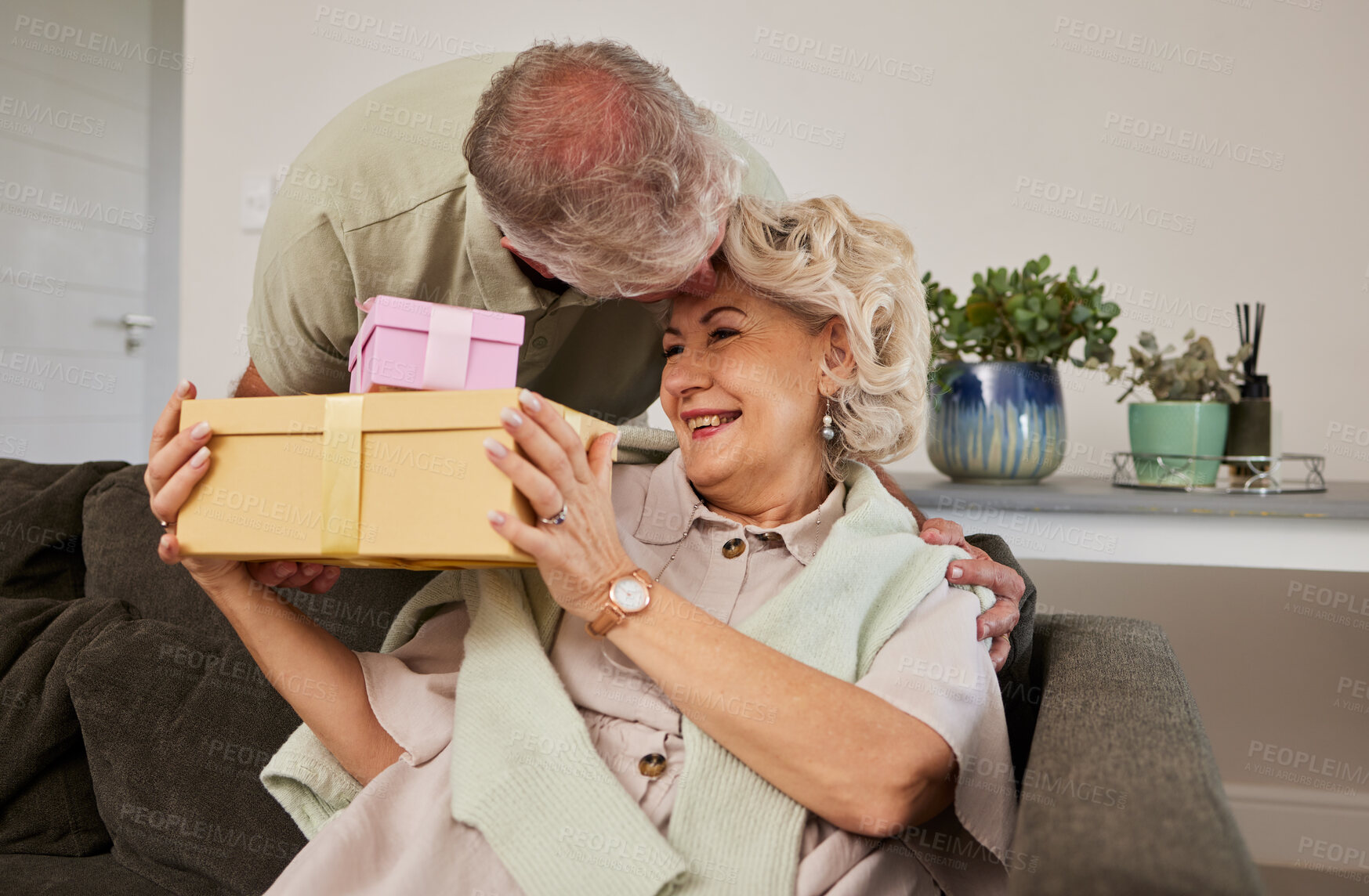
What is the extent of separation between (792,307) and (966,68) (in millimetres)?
1375

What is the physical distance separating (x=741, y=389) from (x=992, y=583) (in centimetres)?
42

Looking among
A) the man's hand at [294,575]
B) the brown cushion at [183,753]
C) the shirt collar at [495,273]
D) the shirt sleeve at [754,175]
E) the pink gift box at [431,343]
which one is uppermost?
the shirt sleeve at [754,175]

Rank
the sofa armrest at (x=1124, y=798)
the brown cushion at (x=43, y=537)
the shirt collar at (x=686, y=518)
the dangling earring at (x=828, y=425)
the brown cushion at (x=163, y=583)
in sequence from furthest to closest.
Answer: the brown cushion at (x=43, y=537) → the brown cushion at (x=163, y=583) → the dangling earring at (x=828, y=425) → the shirt collar at (x=686, y=518) → the sofa armrest at (x=1124, y=798)

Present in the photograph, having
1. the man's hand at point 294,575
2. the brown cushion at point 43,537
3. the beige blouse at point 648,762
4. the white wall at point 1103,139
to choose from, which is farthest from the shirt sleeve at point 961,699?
the brown cushion at point 43,537

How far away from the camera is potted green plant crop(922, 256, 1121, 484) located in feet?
6.32

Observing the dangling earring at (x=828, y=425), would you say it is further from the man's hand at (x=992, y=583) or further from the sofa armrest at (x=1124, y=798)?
the sofa armrest at (x=1124, y=798)

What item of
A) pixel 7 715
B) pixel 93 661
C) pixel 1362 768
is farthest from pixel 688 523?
pixel 1362 768

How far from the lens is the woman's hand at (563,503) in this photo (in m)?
0.92

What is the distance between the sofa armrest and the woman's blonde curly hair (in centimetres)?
45

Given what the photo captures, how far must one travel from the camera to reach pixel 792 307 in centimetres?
138

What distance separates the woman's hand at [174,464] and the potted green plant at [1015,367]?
135 cm

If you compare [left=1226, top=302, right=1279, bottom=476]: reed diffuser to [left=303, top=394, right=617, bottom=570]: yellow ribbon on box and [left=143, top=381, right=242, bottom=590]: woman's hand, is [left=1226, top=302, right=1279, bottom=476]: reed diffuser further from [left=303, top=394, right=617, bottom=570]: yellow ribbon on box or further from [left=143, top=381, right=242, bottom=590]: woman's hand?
[left=143, top=381, right=242, bottom=590]: woman's hand

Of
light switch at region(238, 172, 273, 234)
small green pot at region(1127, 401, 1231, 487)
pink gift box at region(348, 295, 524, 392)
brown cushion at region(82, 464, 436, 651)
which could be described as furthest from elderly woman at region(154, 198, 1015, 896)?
light switch at region(238, 172, 273, 234)

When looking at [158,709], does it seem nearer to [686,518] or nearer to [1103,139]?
[686,518]
